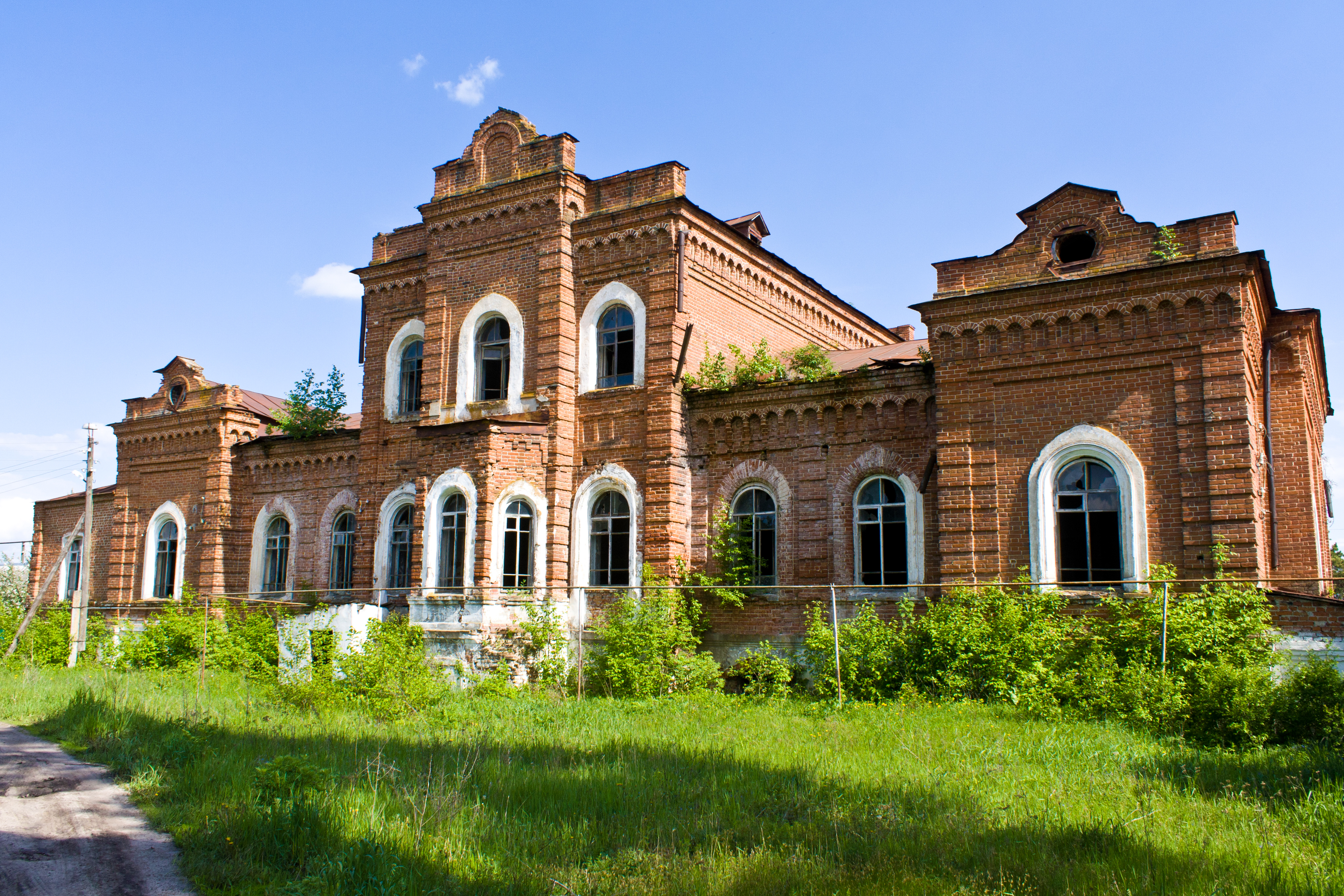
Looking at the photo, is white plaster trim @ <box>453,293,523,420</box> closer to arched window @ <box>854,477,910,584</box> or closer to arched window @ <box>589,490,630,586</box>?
arched window @ <box>589,490,630,586</box>

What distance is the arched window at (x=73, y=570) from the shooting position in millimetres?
30359

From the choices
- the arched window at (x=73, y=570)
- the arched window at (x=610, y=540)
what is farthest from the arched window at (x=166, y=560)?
the arched window at (x=610, y=540)

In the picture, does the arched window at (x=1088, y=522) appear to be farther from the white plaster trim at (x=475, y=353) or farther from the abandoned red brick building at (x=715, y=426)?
the white plaster trim at (x=475, y=353)

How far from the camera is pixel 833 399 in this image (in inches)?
677

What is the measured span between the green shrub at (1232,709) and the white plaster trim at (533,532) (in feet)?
34.8

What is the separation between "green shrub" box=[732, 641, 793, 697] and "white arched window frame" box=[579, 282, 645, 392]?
5482mm

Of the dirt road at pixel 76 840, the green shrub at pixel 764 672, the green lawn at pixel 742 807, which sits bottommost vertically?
the dirt road at pixel 76 840

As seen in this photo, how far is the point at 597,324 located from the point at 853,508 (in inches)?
239

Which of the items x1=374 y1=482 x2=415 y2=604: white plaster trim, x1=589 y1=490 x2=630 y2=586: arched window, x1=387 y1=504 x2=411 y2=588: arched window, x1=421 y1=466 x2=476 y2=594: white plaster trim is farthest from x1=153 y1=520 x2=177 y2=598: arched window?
x1=589 y1=490 x2=630 y2=586: arched window

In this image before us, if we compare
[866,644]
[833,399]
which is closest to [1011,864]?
[866,644]

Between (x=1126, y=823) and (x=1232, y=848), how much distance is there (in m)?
0.82

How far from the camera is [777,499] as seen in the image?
17.7m

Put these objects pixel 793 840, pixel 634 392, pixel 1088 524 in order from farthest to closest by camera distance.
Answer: pixel 634 392, pixel 1088 524, pixel 793 840

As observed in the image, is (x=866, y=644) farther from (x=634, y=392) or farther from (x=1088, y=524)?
(x=634, y=392)
